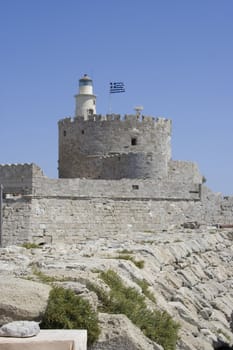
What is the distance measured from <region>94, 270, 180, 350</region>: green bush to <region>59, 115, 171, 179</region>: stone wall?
1633 centimetres

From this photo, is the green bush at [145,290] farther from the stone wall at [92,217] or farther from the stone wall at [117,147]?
the stone wall at [117,147]

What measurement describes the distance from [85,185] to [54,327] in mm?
14830

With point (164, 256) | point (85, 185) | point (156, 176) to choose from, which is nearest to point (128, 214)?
point (85, 185)

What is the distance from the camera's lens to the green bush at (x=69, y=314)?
18.2 feet

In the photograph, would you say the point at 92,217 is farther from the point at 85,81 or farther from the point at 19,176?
the point at 85,81

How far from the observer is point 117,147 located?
2436 cm

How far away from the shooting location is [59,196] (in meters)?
19.7

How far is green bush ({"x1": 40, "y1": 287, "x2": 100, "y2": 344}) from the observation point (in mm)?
5539

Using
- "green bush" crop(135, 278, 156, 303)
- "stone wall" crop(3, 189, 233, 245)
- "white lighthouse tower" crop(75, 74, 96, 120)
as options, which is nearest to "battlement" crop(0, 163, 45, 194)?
"stone wall" crop(3, 189, 233, 245)

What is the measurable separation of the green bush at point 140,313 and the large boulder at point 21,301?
3.34 feet

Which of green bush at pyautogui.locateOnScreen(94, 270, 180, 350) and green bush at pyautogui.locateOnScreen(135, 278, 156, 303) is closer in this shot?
green bush at pyautogui.locateOnScreen(94, 270, 180, 350)

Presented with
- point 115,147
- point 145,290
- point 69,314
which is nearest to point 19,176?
point 115,147

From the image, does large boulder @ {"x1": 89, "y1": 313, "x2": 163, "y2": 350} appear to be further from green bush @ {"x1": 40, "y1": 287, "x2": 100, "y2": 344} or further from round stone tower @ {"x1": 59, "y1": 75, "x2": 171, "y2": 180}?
round stone tower @ {"x1": 59, "y1": 75, "x2": 171, "y2": 180}

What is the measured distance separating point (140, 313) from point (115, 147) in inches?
700
